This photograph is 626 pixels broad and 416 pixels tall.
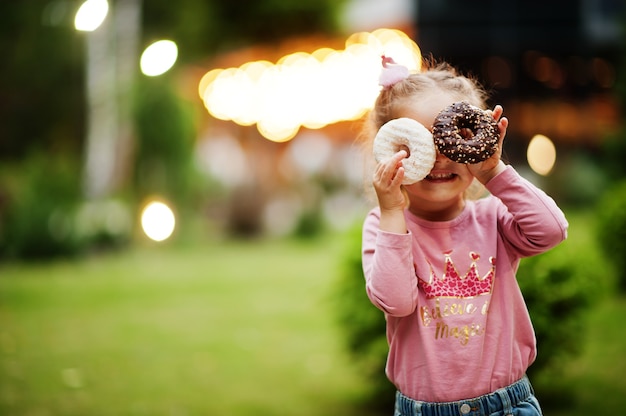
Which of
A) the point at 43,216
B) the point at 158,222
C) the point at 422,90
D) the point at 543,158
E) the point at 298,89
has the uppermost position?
the point at 298,89

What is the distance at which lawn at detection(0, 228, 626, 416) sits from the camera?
16.7ft

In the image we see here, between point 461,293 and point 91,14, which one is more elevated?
point 91,14

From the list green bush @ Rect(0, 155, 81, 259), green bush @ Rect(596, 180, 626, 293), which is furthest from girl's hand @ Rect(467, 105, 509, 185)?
green bush @ Rect(0, 155, 81, 259)

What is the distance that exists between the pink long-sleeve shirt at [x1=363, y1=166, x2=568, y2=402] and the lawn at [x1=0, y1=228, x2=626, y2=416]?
9.53 feet

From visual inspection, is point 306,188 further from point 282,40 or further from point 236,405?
point 236,405

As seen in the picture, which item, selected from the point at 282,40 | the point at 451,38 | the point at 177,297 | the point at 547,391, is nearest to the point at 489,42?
the point at 451,38

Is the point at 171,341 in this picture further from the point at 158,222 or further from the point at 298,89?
the point at 298,89

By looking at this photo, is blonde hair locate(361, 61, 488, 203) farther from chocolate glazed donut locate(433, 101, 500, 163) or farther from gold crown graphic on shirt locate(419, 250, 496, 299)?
gold crown graphic on shirt locate(419, 250, 496, 299)

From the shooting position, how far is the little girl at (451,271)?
1997 mm

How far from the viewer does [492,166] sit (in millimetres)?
2086

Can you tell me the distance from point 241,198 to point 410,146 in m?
14.6

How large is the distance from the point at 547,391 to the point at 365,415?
1.38m

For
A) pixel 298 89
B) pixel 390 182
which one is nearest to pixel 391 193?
pixel 390 182

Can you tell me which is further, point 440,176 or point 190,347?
point 190,347
